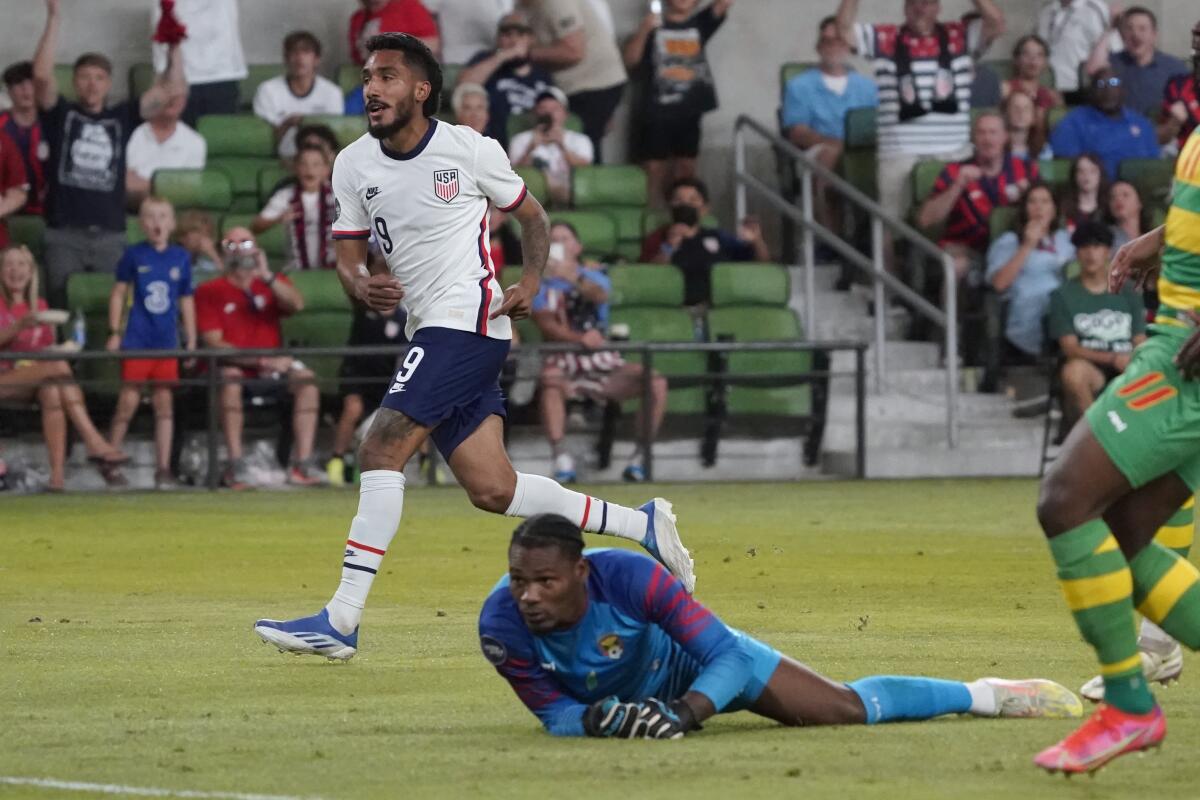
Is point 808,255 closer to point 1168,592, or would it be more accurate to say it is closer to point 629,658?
point 629,658

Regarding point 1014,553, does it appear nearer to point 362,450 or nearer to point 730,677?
point 362,450

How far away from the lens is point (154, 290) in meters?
17.0

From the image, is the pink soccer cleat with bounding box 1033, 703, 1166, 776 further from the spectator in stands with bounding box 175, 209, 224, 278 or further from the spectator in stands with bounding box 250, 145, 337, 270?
the spectator in stands with bounding box 175, 209, 224, 278

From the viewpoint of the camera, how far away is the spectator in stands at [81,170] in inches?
688

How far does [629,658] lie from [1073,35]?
1722cm

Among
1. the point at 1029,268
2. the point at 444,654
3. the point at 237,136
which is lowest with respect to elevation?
the point at 444,654

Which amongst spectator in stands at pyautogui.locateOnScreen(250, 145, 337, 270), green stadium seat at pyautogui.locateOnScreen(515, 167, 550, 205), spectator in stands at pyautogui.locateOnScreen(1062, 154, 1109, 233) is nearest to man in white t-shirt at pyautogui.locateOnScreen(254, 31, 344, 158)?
spectator in stands at pyautogui.locateOnScreen(250, 145, 337, 270)

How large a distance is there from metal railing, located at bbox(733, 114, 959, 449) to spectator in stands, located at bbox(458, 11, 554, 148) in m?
2.51

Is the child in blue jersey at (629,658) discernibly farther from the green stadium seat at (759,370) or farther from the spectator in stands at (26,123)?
the spectator in stands at (26,123)

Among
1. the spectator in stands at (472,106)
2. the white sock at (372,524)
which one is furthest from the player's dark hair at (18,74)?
the white sock at (372,524)

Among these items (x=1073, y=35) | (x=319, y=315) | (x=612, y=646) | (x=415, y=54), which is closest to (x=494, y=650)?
(x=612, y=646)

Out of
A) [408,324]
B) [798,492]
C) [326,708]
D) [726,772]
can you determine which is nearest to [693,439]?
[798,492]

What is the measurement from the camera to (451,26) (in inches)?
794

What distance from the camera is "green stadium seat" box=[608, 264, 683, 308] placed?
18.7m
